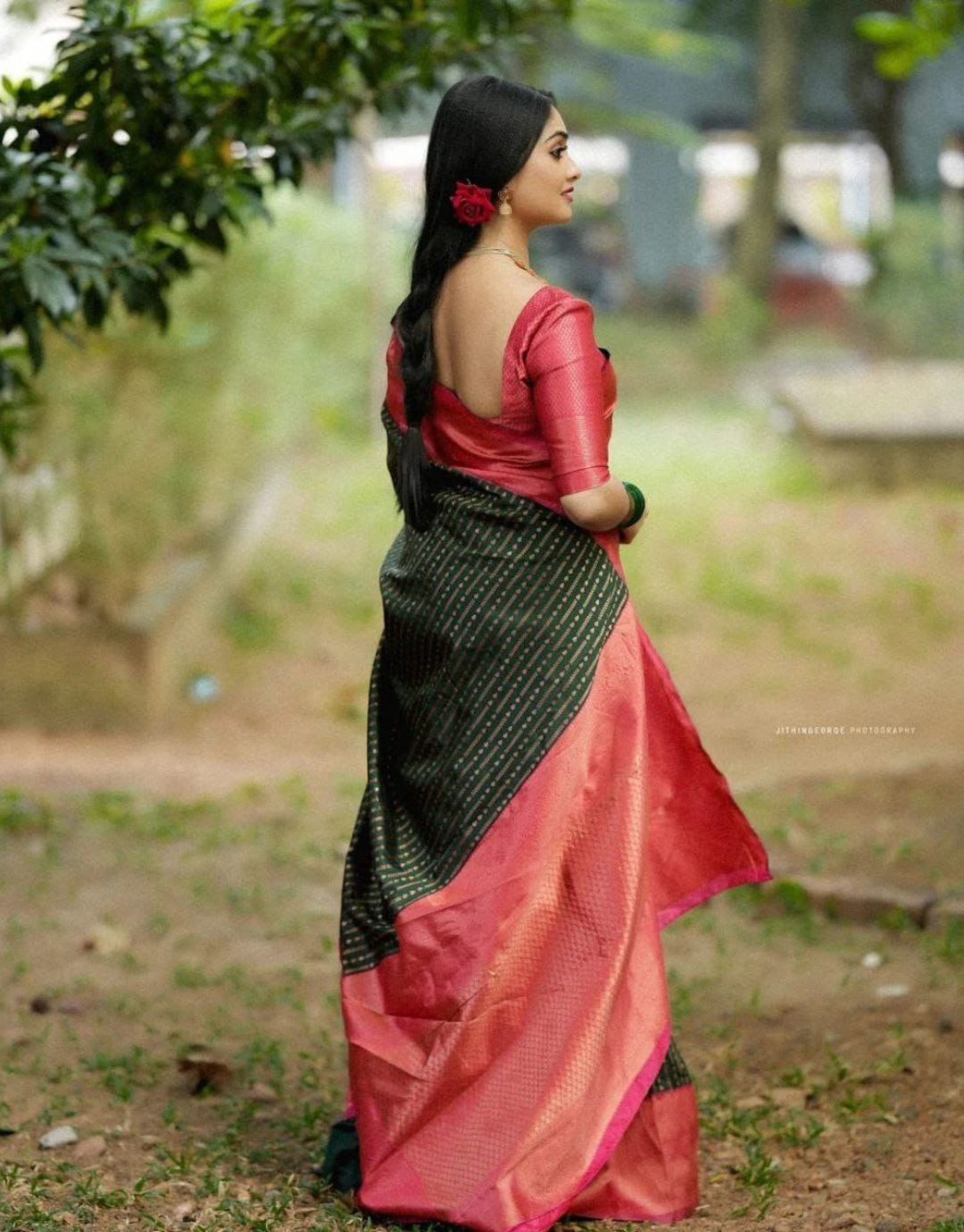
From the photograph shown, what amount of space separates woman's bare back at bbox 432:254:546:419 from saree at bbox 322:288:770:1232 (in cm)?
4

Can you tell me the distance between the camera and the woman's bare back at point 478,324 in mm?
2914

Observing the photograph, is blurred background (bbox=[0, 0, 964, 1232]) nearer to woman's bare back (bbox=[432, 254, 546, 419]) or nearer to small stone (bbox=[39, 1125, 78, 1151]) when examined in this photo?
small stone (bbox=[39, 1125, 78, 1151])

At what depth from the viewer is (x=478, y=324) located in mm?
2938

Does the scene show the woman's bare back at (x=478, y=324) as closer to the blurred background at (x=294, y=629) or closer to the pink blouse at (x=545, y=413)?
the pink blouse at (x=545, y=413)

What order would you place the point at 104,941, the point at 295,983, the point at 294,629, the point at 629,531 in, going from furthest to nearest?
1. the point at 294,629
2. the point at 104,941
3. the point at 295,983
4. the point at 629,531

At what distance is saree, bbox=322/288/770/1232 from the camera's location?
2904 millimetres

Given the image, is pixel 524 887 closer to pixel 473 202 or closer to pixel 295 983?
pixel 473 202

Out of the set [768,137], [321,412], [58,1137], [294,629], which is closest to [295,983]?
[58,1137]

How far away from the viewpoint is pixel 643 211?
20.5m

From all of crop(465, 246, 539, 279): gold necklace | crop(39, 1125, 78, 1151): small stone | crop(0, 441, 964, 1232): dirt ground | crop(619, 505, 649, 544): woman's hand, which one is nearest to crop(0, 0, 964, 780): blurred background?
crop(0, 441, 964, 1232): dirt ground

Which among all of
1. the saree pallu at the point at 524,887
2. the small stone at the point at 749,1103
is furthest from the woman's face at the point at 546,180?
the small stone at the point at 749,1103

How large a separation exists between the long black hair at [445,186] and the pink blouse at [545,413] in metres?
0.06

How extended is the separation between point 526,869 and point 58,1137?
4.03 feet

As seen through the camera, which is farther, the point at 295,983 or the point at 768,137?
the point at 768,137
